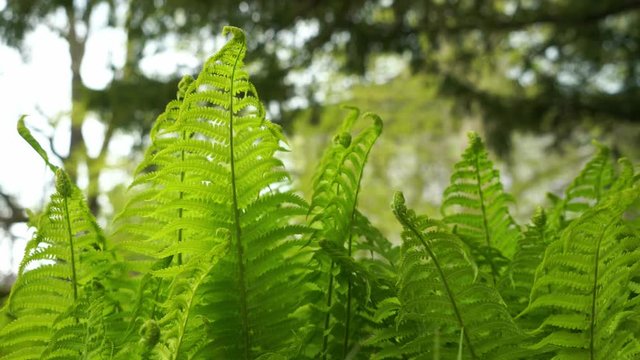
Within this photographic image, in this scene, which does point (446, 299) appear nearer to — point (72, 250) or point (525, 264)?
point (525, 264)

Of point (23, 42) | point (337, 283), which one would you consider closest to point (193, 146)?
point (337, 283)

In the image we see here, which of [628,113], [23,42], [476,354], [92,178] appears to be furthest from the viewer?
[92,178]

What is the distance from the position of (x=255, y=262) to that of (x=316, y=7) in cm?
471

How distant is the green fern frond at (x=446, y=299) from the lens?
68 cm

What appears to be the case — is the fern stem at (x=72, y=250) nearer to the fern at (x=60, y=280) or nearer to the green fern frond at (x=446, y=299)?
the fern at (x=60, y=280)

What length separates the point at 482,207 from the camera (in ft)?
3.28

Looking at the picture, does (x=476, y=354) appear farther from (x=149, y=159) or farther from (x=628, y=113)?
(x=628, y=113)

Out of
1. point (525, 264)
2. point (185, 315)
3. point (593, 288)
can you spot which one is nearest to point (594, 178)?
point (525, 264)

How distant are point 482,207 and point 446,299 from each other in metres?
0.34

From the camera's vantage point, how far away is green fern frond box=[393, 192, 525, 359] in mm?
678

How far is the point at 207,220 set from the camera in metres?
0.72

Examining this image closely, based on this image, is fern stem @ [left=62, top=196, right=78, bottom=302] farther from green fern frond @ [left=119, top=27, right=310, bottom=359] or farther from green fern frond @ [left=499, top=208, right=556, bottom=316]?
green fern frond @ [left=499, top=208, right=556, bottom=316]

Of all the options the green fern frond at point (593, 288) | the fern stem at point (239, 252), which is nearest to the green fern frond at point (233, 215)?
the fern stem at point (239, 252)

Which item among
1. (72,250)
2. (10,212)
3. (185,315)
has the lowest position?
(185,315)
